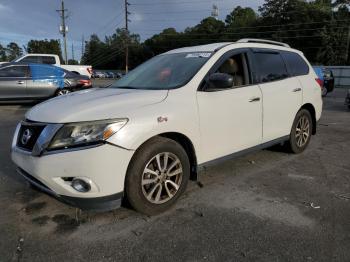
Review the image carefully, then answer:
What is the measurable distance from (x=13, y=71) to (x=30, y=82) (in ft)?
2.12

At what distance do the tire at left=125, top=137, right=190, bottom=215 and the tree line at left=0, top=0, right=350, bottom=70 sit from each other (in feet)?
169

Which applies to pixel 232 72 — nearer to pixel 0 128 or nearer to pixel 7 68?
pixel 0 128

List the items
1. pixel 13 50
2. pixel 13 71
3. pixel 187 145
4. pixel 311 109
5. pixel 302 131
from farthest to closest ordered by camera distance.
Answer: pixel 13 50
pixel 13 71
pixel 311 109
pixel 302 131
pixel 187 145

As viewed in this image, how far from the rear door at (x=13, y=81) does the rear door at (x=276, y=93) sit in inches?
357

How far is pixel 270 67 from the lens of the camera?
16.4 ft

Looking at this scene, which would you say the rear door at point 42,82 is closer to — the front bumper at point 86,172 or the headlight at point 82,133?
the front bumper at point 86,172

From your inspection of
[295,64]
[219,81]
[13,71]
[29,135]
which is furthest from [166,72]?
[13,71]

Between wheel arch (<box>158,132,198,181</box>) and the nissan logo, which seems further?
wheel arch (<box>158,132,198,181</box>)

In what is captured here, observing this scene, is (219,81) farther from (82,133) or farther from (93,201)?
(93,201)

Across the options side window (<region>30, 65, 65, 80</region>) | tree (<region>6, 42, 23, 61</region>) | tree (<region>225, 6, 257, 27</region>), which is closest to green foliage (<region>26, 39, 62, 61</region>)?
tree (<region>6, 42, 23, 61</region>)

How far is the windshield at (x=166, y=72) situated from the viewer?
3.97 metres

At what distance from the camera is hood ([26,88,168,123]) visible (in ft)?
10.3

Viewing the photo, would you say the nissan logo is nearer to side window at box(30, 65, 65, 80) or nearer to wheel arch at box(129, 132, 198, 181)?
wheel arch at box(129, 132, 198, 181)

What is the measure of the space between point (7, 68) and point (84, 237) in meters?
10.0
